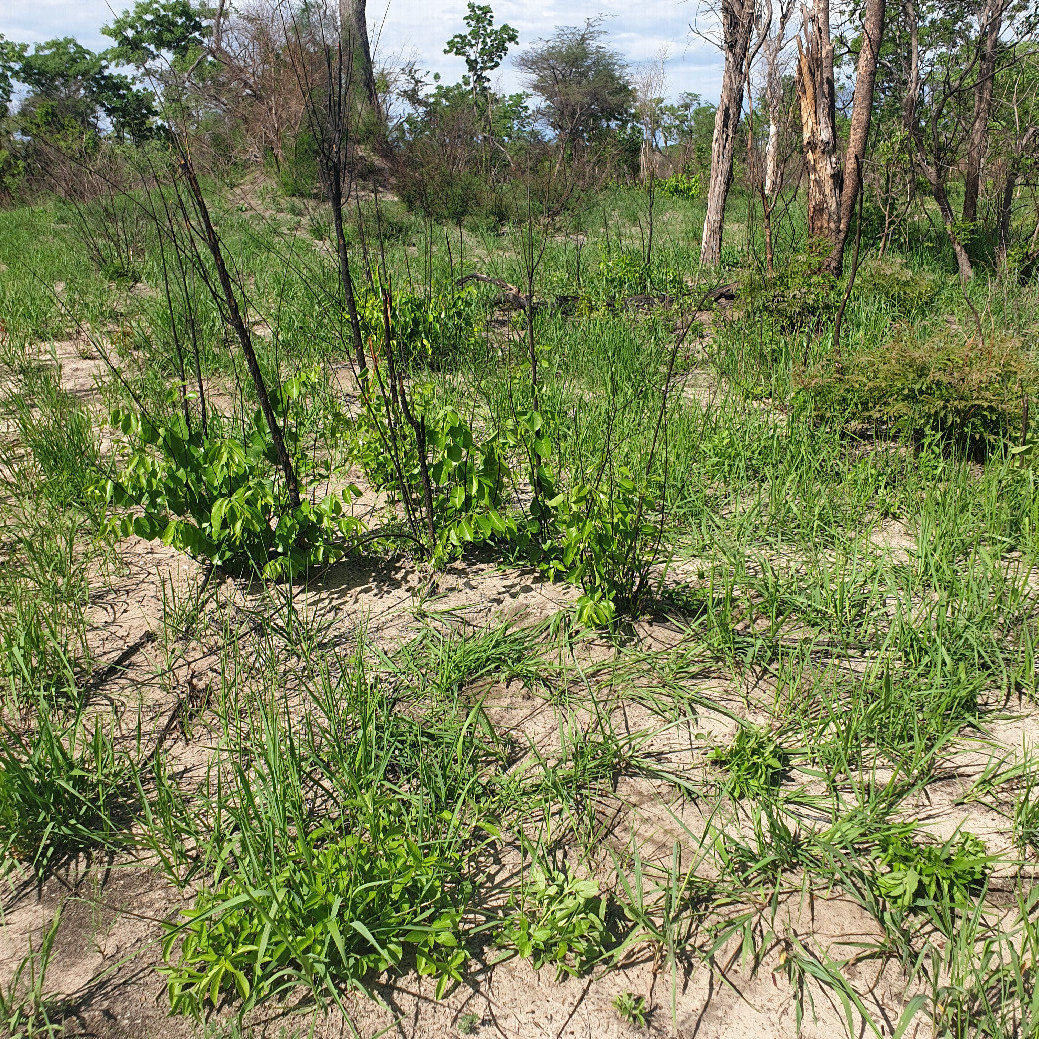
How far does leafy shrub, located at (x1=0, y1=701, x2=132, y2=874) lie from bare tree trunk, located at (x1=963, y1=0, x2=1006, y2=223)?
7299 millimetres

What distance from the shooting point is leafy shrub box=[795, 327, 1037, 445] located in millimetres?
3549

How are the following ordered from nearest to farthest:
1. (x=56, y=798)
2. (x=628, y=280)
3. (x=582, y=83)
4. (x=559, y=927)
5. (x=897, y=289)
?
(x=559, y=927), (x=56, y=798), (x=897, y=289), (x=628, y=280), (x=582, y=83)

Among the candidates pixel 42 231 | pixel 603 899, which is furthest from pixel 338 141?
pixel 42 231

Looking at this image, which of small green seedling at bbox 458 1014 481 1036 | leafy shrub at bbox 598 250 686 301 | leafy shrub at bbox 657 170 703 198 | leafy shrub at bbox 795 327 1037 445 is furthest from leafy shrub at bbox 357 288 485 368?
leafy shrub at bbox 657 170 703 198

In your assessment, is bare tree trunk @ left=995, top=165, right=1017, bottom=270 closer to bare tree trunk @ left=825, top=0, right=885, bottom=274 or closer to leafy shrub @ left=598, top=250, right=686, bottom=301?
bare tree trunk @ left=825, top=0, right=885, bottom=274

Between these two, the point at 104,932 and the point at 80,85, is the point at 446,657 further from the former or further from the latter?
the point at 80,85

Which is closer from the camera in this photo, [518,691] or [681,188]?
[518,691]

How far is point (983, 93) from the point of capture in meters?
6.82

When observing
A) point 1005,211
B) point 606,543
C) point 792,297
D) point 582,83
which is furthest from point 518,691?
point 582,83

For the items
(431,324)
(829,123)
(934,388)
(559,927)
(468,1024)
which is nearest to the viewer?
(468,1024)

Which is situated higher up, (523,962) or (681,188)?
(681,188)

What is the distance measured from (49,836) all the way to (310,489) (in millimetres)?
2022

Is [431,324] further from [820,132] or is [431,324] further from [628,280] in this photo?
[820,132]

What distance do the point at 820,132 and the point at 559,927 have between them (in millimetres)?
6356
